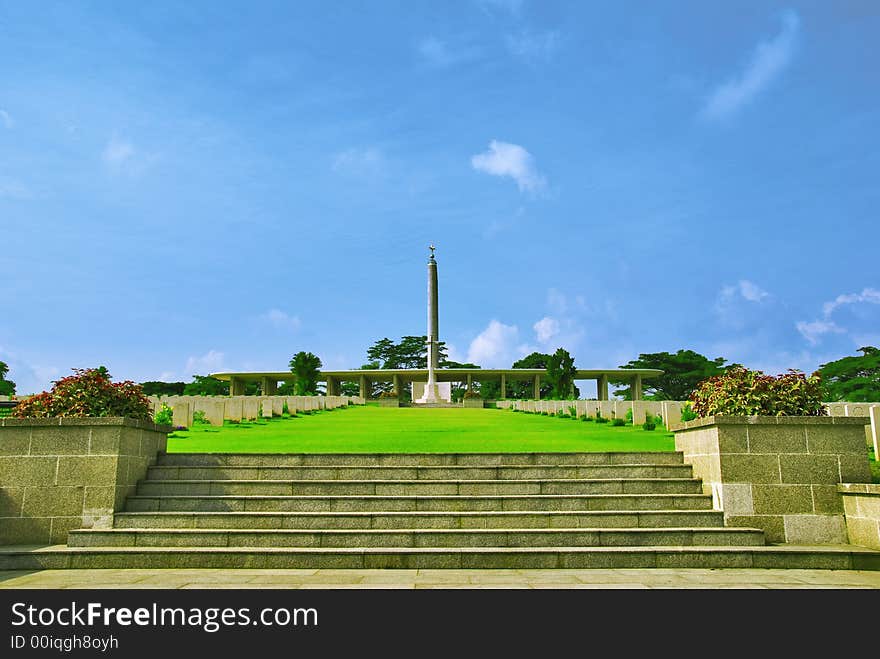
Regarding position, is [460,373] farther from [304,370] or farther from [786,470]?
[786,470]

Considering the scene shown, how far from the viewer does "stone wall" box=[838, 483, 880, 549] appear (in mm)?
7012

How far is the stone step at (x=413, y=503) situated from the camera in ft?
26.2

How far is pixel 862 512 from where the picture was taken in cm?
724

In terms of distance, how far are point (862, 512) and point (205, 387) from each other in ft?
203

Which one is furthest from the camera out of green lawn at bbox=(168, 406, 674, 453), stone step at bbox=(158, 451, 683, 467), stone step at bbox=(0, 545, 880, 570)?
green lawn at bbox=(168, 406, 674, 453)

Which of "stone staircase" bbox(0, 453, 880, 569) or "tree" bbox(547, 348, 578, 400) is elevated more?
"tree" bbox(547, 348, 578, 400)

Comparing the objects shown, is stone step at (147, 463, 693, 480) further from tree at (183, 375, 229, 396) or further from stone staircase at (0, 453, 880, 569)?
tree at (183, 375, 229, 396)

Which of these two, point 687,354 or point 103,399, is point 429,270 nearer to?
point 687,354

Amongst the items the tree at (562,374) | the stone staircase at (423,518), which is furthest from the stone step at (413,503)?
the tree at (562,374)

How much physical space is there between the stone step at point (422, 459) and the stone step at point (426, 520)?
4.29ft

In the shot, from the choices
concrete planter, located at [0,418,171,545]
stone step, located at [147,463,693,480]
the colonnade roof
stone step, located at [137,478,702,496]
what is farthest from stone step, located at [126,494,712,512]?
the colonnade roof

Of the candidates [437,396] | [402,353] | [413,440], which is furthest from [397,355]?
[413,440]

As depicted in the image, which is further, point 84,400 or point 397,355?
point 397,355

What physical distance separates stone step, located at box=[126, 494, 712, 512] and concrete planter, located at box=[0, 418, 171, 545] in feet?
1.37
